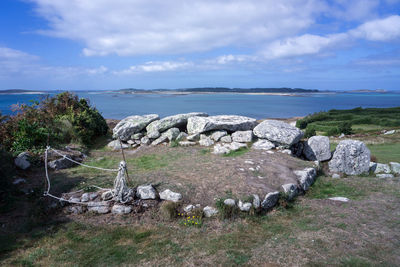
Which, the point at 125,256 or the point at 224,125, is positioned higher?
the point at 224,125

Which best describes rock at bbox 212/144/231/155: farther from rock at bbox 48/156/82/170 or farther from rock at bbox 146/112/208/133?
rock at bbox 48/156/82/170

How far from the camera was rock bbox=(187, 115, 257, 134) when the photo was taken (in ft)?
50.6

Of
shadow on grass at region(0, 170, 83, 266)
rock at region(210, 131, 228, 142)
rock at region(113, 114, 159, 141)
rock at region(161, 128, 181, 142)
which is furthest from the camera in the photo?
rock at region(113, 114, 159, 141)

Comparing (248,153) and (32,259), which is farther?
(248,153)

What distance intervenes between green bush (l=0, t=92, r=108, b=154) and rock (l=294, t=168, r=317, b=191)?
11.2 meters

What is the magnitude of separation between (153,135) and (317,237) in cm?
1189

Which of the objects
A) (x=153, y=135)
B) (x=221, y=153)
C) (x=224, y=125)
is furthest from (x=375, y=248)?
(x=153, y=135)

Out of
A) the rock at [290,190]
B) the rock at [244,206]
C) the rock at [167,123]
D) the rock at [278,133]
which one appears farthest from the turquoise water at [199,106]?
the rock at [290,190]

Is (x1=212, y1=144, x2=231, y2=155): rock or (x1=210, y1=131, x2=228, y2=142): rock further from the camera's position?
(x1=210, y1=131, x2=228, y2=142): rock

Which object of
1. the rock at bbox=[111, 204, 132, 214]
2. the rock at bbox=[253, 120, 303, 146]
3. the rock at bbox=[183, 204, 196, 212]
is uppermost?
the rock at bbox=[253, 120, 303, 146]

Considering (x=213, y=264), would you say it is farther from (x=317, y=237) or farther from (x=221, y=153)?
(x=221, y=153)

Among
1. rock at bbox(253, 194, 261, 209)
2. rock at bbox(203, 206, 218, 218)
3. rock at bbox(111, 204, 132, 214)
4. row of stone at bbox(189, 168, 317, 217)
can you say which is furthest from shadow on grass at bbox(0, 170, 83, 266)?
rock at bbox(253, 194, 261, 209)

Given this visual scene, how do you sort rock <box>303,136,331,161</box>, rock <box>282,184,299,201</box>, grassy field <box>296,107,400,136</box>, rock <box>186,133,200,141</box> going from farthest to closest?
grassy field <box>296,107,400,136</box>, rock <box>186,133,200,141</box>, rock <box>303,136,331,161</box>, rock <box>282,184,299,201</box>

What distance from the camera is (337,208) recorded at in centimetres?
818
